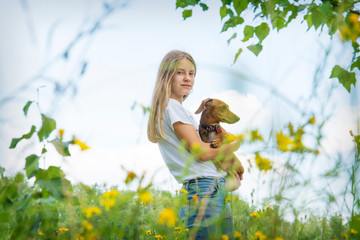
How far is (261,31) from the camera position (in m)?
2.39

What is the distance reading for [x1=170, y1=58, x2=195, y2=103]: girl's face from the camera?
2555 millimetres

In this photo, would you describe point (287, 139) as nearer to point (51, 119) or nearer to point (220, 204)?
point (220, 204)

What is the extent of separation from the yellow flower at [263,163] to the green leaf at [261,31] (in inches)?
52.1

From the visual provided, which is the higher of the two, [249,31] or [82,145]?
[249,31]

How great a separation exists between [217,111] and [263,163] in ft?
4.98

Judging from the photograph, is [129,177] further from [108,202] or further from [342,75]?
[342,75]

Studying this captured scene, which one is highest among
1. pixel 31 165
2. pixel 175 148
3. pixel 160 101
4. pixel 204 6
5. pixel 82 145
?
pixel 204 6

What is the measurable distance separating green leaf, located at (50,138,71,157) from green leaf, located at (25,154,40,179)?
0.30 ft

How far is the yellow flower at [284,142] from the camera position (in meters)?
1.27

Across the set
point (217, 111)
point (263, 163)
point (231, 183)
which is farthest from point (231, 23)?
point (263, 163)

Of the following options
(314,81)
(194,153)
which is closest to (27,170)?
(194,153)

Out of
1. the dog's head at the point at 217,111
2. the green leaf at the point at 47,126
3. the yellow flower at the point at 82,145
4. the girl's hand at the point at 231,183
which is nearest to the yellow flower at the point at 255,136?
the girl's hand at the point at 231,183

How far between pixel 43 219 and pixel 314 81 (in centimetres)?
126

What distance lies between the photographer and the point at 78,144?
4.76ft
